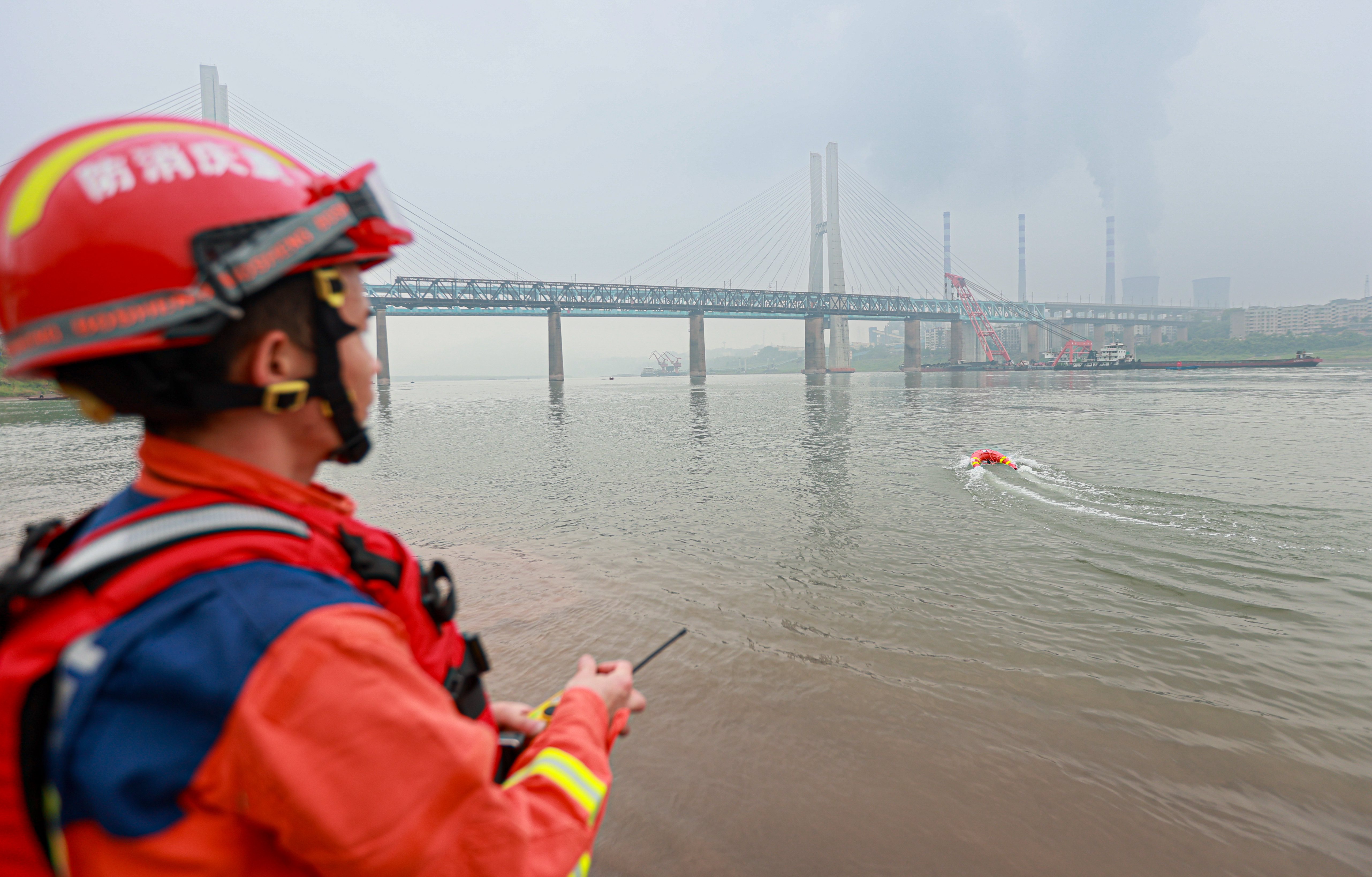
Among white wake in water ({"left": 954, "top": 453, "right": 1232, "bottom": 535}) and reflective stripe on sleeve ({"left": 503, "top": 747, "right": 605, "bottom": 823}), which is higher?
reflective stripe on sleeve ({"left": 503, "top": 747, "right": 605, "bottom": 823})

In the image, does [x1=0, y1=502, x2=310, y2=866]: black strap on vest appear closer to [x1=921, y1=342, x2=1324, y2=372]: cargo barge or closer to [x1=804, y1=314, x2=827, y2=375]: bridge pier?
[x1=921, y1=342, x2=1324, y2=372]: cargo barge

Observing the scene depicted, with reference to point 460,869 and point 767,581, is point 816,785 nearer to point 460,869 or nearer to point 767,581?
point 460,869

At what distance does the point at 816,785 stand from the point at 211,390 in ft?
11.3

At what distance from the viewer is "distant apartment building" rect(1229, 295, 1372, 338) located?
14125 cm

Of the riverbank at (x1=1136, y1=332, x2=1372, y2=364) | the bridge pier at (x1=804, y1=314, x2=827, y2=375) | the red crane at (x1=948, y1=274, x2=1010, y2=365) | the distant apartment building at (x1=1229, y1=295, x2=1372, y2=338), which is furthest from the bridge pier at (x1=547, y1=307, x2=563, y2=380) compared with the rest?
the distant apartment building at (x1=1229, y1=295, x2=1372, y2=338)

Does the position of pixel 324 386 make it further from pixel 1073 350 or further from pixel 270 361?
pixel 1073 350

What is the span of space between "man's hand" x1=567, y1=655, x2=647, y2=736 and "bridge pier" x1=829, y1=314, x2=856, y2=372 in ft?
376

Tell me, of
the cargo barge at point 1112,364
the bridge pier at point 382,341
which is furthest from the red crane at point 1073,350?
the bridge pier at point 382,341

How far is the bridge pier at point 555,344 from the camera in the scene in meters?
89.3

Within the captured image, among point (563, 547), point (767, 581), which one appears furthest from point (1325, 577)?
point (563, 547)

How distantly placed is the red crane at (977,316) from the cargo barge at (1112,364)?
12.5 ft

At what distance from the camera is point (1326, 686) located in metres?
4.79

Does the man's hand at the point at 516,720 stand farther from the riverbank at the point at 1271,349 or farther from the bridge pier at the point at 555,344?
the riverbank at the point at 1271,349

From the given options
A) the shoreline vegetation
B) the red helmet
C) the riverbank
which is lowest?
the red helmet
